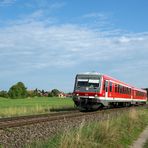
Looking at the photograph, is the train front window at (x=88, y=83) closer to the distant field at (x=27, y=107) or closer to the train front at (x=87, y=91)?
Answer: the train front at (x=87, y=91)

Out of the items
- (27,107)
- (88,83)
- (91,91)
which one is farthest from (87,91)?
(27,107)

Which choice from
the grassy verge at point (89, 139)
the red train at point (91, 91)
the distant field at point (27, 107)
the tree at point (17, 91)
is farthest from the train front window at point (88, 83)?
the tree at point (17, 91)

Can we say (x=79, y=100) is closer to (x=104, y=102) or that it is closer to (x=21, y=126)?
(x=104, y=102)

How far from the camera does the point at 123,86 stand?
40.8 metres

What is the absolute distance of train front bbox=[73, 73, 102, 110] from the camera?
30047 mm

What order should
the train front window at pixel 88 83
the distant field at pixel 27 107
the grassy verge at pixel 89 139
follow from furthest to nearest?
the train front window at pixel 88 83, the distant field at pixel 27 107, the grassy verge at pixel 89 139

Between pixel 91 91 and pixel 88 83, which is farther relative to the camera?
→ pixel 88 83

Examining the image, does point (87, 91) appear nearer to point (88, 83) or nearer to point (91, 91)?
point (91, 91)

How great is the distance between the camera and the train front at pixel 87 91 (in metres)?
30.0

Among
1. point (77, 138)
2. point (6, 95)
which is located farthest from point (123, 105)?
point (6, 95)

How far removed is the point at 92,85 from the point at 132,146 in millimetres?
17917

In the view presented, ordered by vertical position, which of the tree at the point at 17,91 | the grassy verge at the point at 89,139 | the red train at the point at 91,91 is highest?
the tree at the point at 17,91

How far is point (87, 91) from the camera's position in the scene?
99.3 ft

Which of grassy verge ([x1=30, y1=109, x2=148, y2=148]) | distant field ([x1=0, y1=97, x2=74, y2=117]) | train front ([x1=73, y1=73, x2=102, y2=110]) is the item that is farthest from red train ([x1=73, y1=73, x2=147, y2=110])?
grassy verge ([x1=30, y1=109, x2=148, y2=148])
